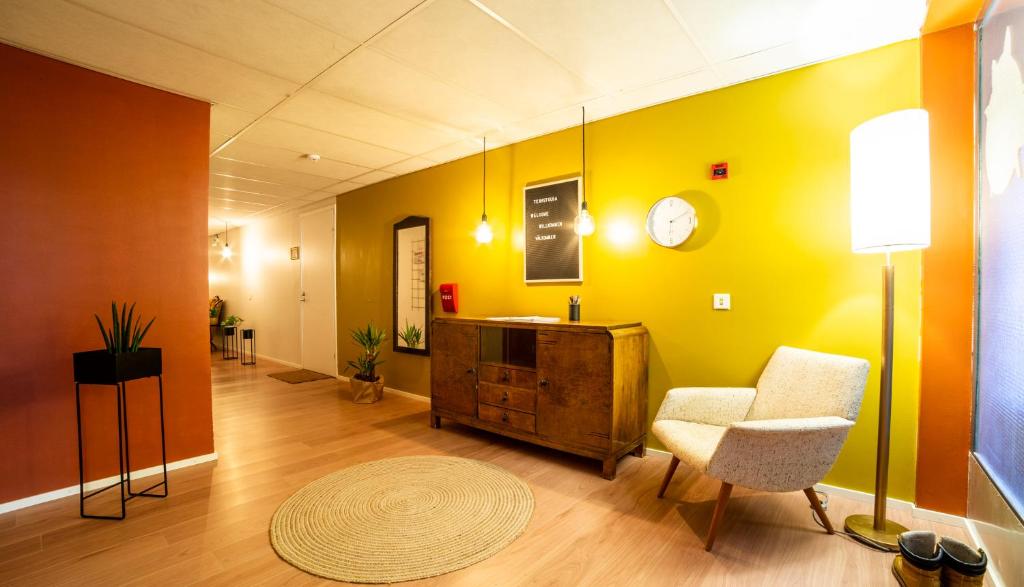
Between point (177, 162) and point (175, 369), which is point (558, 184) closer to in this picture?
point (177, 162)

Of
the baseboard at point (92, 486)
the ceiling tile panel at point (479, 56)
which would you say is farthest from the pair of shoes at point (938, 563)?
the baseboard at point (92, 486)

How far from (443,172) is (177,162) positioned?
2321mm

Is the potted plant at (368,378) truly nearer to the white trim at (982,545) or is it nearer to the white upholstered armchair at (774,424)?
the white upholstered armchair at (774,424)

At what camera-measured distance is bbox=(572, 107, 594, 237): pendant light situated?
3.24m

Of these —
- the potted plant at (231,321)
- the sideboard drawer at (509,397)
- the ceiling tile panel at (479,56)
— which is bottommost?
the sideboard drawer at (509,397)

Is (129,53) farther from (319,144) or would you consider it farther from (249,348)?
(249,348)

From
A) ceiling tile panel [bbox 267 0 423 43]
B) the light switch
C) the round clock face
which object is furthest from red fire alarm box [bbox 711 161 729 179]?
ceiling tile panel [bbox 267 0 423 43]

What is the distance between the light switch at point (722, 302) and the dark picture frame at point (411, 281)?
2.96m

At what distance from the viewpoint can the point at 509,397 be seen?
333 cm

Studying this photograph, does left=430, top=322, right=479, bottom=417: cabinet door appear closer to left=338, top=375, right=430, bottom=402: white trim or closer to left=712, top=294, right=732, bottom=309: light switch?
left=338, top=375, right=430, bottom=402: white trim

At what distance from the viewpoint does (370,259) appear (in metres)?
5.64

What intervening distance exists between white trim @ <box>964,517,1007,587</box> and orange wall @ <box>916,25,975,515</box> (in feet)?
0.41

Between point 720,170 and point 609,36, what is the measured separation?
1.17m

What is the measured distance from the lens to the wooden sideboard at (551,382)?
2.83 m
